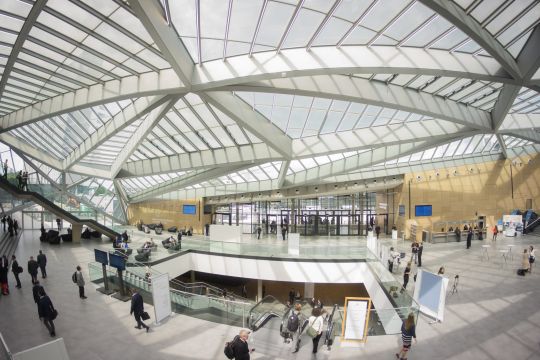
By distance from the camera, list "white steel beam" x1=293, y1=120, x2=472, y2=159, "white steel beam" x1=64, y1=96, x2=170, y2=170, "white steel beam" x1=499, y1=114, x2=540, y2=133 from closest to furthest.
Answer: "white steel beam" x1=64, y1=96, x2=170, y2=170, "white steel beam" x1=293, y1=120, x2=472, y2=159, "white steel beam" x1=499, y1=114, x2=540, y2=133

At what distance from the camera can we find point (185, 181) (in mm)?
29812

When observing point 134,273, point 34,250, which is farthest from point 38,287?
point 34,250

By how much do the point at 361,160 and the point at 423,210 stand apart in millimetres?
8482

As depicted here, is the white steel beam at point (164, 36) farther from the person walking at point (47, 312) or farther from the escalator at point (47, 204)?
the escalator at point (47, 204)

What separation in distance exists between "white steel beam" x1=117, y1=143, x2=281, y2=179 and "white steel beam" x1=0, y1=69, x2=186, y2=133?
8.02 m

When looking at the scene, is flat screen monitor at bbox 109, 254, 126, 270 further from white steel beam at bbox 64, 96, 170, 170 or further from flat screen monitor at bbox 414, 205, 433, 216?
flat screen monitor at bbox 414, 205, 433, 216

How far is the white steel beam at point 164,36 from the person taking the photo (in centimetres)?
772

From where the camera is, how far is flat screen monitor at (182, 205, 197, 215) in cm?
3662

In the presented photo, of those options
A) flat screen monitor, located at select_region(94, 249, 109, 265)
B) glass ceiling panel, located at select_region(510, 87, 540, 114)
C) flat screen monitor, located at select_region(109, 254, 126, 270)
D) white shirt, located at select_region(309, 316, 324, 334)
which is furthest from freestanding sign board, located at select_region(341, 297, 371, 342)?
glass ceiling panel, located at select_region(510, 87, 540, 114)

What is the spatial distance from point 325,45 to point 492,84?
868 cm

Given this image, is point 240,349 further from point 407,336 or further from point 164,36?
point 164,36

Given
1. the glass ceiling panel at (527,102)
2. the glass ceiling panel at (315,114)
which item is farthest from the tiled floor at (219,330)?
the glass ceiling panel at (315,114)

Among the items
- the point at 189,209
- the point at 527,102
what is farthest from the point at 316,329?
the point at 189,209

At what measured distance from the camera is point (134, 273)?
42.5 feet
